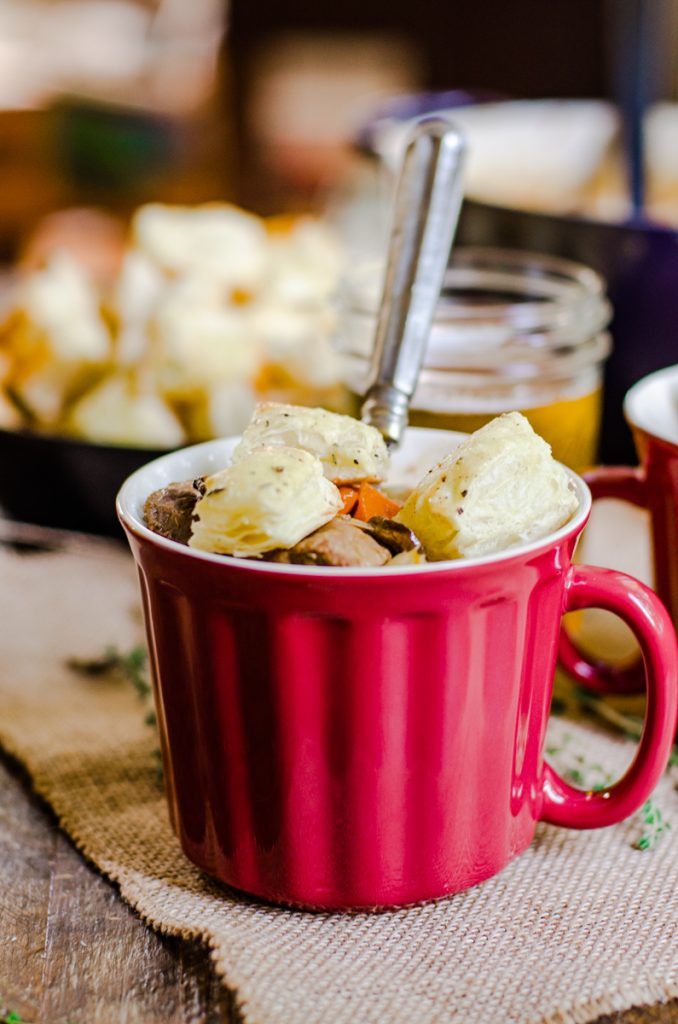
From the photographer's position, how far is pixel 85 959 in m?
0.53

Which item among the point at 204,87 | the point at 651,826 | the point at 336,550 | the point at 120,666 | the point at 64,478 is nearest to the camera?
the point at 336,550

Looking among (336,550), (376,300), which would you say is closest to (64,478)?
(376,300)

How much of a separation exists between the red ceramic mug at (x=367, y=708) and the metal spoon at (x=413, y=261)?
0.16 meters

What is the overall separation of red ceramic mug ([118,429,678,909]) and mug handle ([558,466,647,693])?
13 centimetres

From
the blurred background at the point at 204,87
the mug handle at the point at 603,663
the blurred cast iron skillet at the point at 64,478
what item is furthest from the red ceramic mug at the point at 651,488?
the blurred background at the point at 204,87

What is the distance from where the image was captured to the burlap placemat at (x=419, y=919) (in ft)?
1.62

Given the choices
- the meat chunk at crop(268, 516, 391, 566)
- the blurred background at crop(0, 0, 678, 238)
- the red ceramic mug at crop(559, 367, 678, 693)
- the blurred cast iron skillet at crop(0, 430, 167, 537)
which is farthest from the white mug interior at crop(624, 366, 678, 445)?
the blurred background at crop(0, 0, 678, 238)

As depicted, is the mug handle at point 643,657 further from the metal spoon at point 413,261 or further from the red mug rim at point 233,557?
the metal spoon at point 413,261

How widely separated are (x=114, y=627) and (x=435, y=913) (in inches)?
16.4

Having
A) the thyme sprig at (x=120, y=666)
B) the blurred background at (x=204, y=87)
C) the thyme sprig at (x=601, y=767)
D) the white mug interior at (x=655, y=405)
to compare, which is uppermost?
the white mug interior at (x=655, y=405)

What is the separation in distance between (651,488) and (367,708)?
0.26m

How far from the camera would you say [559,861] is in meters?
0.60

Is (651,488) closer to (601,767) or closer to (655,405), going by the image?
(655,405)

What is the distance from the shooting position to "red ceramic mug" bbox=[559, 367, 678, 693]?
2.15 feet
